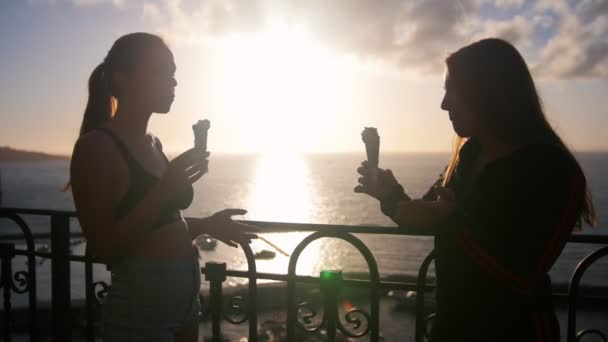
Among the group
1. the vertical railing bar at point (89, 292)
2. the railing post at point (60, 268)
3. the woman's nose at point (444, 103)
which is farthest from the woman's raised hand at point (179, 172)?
the railing post at point (60, 268)

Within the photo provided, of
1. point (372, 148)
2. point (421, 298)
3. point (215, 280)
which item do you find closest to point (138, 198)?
point (372, 148)

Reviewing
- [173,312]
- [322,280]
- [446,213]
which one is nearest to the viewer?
[446,213]

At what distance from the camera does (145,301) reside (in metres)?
2.23

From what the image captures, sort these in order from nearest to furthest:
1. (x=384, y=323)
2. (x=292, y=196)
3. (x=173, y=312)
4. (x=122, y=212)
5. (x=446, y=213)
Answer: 1. (x=446, y=213)
2. (x=122, y=212)
3. (x=173, y=312)
4. (x=384, y=323)
5. (x=292, y=196)

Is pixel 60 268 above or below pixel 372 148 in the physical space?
below

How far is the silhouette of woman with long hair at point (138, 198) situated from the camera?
6.80ft

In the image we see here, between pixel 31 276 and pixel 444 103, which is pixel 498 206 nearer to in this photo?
pixel 444 103

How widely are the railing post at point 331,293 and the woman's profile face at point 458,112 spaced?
1247 mm

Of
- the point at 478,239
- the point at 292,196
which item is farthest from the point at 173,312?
the point at 292,196

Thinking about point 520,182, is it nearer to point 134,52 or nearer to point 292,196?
point 134,52

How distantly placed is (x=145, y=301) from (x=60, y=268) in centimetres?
182

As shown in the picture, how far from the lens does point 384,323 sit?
43.8 meters

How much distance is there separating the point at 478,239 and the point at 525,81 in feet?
2.17

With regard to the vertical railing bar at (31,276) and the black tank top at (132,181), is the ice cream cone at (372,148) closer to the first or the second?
the black tank top at (132,181)
